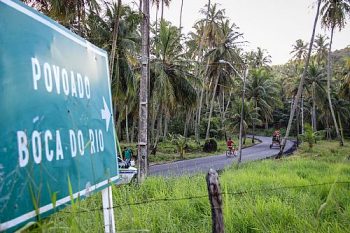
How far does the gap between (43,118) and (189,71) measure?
24837 millimetres

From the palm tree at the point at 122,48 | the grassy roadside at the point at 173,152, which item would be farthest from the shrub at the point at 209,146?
the palm tree at the point at 122,48

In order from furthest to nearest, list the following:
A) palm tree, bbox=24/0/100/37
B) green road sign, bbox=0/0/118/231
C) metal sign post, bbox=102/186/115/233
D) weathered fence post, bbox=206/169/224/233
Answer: palm tree, bbox=24/0/100/37
weathered fence post, bbox=206/169/224/233
metal sign post, bbox=102/186/115/233
green road sign, bbox=0/0/118/231

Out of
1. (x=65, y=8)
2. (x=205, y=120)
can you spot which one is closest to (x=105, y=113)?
(x=65, y=8)

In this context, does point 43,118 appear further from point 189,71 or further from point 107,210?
point 189,71

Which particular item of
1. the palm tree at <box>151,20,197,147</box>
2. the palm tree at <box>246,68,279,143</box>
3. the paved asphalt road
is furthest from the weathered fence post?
the palm tree at <box>246,68,279,143</box>

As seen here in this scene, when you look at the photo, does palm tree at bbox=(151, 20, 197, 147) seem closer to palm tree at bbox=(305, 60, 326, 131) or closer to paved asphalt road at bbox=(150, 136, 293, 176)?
paved asphalt road at bbox=(150, 136, 293, 176)

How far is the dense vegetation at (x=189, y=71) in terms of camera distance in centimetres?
1970

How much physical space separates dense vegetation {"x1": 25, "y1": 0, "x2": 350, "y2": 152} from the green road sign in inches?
119

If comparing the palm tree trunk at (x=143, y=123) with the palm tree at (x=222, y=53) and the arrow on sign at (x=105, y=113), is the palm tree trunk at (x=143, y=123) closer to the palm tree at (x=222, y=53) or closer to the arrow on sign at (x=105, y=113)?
the arrow on sign at (x=105, y=113)

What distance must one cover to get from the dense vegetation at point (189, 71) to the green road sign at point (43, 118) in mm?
3020

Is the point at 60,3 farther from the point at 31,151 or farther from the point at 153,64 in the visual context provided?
the point at 31,151

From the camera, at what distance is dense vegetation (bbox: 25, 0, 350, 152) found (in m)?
19.7

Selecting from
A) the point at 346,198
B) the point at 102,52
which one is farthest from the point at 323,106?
the point at 102,52

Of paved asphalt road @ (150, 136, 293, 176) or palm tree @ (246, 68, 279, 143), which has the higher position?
palm tree @ (246, 68, 279, 143)
